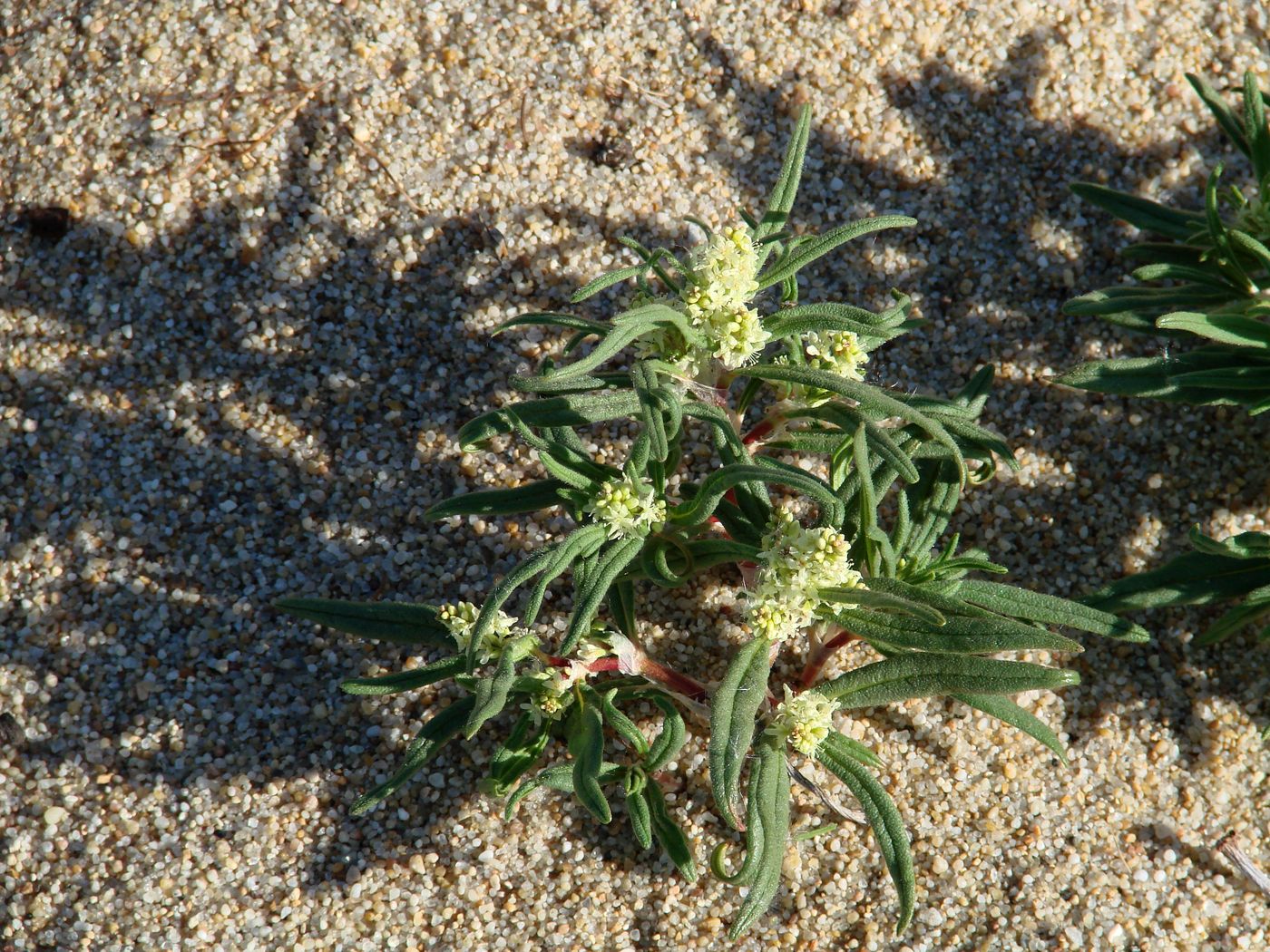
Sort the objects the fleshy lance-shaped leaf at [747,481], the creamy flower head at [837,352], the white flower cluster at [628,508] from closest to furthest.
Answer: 1. the fleshy lance-shaped leaf at [747,481]
2. the white flower cluster at [628,508]
3. the creamy flower head at [837,352]

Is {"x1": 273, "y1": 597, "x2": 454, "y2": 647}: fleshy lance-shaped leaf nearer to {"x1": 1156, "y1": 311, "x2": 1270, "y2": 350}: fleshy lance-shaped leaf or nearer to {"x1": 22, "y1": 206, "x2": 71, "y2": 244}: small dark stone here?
{"x1": 22, "y1": 206, "x2": 71, "y2": 244}: small dark stone

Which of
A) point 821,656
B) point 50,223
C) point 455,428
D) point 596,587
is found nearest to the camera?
point 596,587

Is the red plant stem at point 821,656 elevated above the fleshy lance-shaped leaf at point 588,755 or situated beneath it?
elevated above

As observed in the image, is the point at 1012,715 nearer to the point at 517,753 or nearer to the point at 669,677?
the point at 669,677

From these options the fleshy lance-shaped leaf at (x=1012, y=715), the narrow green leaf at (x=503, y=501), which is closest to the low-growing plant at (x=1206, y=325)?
the fleshy lance-shaped leaf at (x=1012, y=715)

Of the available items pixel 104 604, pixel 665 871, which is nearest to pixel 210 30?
pixel 104 604

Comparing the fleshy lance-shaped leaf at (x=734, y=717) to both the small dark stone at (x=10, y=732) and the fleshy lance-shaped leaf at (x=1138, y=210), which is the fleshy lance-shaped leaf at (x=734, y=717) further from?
the small dark stone at (x=10, y=732)

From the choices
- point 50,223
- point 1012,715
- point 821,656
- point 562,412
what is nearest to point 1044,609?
point 1012,715
